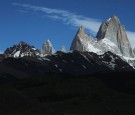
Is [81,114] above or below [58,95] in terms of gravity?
below

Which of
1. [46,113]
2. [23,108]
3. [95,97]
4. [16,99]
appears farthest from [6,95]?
[95,97]

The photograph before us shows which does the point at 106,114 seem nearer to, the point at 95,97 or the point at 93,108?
the point at 93,108

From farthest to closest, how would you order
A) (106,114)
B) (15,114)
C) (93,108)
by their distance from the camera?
(93,108)
(106,114)
(15,114)

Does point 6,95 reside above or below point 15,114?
above

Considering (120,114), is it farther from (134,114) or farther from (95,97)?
(95,97)

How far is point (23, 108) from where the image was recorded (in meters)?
113

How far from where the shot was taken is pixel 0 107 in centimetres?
10881

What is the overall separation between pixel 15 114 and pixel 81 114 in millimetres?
21026

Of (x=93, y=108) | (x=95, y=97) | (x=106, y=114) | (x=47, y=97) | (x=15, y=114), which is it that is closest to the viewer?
(x=15, y=114)

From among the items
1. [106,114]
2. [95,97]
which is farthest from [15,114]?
[95,97]

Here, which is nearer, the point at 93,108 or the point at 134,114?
the point at 134,114

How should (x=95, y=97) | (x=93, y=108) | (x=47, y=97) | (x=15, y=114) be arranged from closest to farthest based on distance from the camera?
(x=15, y=114), (x=93, y=108), (x=95, y=97), (x=47, y=97)

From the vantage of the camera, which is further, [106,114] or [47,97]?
[47,97]

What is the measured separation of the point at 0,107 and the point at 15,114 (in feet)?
35.6
